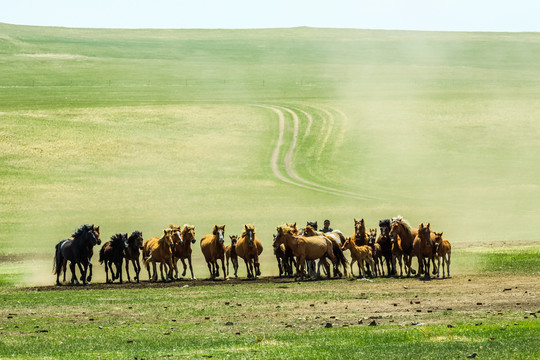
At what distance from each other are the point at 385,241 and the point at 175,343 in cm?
1727

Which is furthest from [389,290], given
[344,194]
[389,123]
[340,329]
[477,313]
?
[389,123]

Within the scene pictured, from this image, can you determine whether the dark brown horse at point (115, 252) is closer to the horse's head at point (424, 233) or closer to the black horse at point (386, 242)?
the black horse at point (386, 242)

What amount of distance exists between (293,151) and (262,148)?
10.9ft

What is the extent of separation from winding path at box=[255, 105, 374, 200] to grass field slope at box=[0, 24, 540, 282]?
0.24m

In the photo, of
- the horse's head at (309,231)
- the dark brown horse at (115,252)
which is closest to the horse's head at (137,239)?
the dark brown horse at (115,252)

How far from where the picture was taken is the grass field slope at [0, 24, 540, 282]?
58.7 metres

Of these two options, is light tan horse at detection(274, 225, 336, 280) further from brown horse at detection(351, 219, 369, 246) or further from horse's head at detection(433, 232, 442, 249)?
horse's head at detection(433, 232, 442, 249)

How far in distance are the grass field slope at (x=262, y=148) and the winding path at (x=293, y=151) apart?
0.24 m

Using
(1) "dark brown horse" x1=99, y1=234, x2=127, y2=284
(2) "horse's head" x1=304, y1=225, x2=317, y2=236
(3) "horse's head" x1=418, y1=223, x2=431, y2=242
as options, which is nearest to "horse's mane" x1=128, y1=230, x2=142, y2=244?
(1) "dark brown horse" x1=99, y1=234, x2=127, y2=284

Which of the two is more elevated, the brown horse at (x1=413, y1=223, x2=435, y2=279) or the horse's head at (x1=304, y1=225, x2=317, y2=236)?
the horse's head at (x1=304, y1=225, x2=317, y2=236)

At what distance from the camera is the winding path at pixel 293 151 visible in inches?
2707

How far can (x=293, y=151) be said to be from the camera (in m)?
Answer: 84.9

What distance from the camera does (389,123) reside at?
97812 mm

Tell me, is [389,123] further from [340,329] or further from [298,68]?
[340,329]
